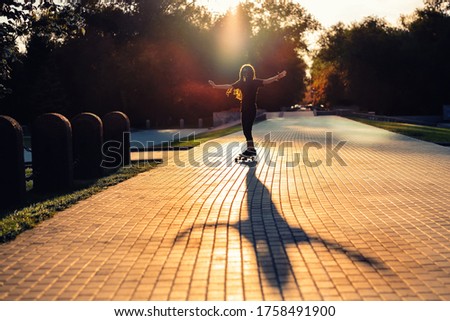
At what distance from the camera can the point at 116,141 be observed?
14.0m

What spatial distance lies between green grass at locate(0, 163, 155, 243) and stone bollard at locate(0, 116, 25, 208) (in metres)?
0.25

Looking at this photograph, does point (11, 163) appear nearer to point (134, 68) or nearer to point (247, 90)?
point (247, 90)

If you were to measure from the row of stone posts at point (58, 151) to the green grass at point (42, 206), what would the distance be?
31cm

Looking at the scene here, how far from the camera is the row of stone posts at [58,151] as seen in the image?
790 cm

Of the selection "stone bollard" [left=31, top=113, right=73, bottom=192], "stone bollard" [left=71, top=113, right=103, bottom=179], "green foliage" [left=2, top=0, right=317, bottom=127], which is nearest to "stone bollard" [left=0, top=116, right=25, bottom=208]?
"stone bollard" [left=31, top=113, right=73, bottom=192]

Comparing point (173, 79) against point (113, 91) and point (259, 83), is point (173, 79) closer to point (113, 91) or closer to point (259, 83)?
point (113, 91)

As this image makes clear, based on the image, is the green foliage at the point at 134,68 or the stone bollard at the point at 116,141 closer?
the stone bollard at the point at 116,141

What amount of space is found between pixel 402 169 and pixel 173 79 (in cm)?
3931

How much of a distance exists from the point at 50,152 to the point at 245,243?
5.23 m

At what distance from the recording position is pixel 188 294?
13.5 feet

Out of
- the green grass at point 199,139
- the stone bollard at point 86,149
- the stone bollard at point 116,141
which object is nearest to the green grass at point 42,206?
the stone bollard at point 86,149

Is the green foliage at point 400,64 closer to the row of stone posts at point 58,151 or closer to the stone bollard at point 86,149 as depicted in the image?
the row of stone posts at point 58,151

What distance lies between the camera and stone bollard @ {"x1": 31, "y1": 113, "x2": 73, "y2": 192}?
9.57 meters
